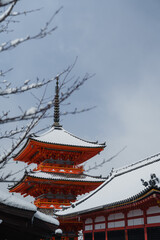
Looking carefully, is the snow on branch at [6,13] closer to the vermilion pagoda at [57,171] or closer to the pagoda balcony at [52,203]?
the vermilion pagoda at [57,171]

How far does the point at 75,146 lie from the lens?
83.1 ft

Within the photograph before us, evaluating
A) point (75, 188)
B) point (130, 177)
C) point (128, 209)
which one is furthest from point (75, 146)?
point (128, 209)

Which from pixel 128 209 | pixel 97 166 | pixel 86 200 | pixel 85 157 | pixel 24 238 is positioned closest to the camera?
pixel 97 166

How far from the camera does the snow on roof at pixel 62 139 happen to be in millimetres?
25367

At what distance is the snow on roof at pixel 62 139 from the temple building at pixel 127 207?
21.0ft

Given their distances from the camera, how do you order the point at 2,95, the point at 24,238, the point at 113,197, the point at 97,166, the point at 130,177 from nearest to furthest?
the point at 2,95 → the point at 97,166 → the point at 24,238 → the point at 113,197 → the point at 130,177

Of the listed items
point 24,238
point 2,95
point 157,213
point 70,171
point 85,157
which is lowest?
point 24,238

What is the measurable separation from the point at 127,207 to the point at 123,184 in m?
4.00

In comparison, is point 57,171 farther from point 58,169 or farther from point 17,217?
point 17,217

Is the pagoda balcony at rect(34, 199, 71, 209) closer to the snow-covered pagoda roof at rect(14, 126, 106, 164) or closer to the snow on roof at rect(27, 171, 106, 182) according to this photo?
the snow on roof at rect(27, 171, 106, 182)

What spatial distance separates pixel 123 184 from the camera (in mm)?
16781

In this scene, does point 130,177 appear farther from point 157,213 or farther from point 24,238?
point 24,238

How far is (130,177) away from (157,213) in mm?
5391

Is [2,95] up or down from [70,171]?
down
